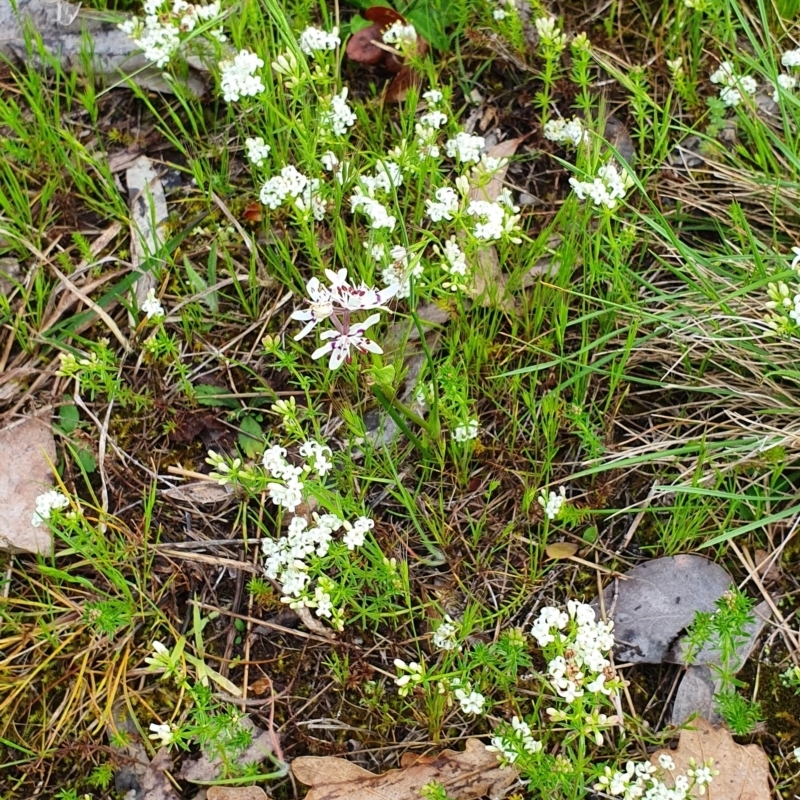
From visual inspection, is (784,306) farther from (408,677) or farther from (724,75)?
(408,677)

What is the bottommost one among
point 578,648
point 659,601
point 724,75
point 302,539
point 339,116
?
point 659,601

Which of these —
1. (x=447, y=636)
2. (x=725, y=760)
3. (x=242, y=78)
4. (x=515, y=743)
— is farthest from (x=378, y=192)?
(x=725, y=760)

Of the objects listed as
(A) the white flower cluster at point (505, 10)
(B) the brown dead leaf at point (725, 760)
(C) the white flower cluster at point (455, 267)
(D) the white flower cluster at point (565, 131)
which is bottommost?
(B) the brown dead leaf at point (725, 760)

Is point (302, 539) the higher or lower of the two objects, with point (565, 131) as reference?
lower

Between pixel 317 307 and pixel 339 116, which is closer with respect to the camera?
pixel 317 307

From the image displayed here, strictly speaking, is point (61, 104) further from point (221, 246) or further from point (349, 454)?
point (349, 454)

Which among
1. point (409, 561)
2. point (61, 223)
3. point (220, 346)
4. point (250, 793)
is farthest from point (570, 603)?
point (61, 223)

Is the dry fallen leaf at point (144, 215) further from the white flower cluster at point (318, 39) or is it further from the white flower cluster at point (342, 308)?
the white flower cluster at point (342, 308)

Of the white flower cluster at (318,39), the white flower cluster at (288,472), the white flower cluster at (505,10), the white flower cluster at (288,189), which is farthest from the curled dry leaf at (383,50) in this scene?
the white flower cluster at (288,472)

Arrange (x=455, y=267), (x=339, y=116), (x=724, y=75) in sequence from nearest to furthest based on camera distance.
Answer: (x=455, y=267) → (x=339, y=116) → (x=724, y=75)
